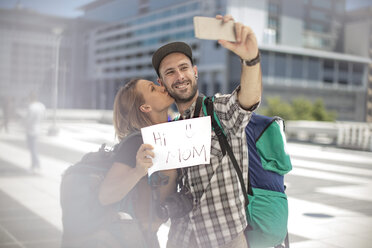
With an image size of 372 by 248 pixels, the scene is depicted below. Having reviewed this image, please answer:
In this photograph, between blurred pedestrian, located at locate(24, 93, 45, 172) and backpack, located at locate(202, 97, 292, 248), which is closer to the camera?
backpack, located at locate(202, 97, 292, 248)

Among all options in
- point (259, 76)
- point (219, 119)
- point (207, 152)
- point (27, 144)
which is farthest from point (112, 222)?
point (27, 144)

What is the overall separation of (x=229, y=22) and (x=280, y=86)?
153ft

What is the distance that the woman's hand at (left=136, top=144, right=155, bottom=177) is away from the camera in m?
1.76

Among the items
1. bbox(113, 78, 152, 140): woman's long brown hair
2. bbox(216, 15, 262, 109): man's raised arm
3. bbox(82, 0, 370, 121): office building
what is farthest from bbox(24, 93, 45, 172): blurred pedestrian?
bbox(82, 0, 370, 121): office building

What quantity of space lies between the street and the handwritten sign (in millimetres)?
1138

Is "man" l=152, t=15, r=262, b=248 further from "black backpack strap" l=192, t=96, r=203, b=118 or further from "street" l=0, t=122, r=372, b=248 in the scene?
"street" l=0, t=122, r=372, b=248

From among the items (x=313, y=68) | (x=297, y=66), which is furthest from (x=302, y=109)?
(x=313, y=68)

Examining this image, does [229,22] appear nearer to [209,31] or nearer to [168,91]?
[209,31]

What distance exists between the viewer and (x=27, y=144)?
230 inches

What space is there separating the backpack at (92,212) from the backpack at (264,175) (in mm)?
454

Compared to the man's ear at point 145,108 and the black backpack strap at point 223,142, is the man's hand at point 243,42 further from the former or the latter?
the man's ear at point 145,108

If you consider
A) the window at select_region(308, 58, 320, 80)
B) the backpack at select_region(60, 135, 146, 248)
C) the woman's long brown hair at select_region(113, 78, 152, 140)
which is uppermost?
the window at select_region(308, 58, 320, 80)

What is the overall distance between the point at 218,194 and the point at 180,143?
26 cm

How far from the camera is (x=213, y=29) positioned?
1.61 meters
